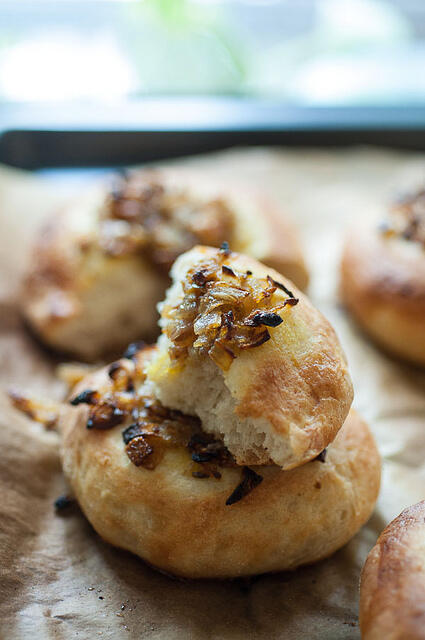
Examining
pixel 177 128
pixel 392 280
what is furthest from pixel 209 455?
pixel 177 128

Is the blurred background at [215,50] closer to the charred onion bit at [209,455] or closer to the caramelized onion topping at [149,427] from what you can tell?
the caramelized onion topping at [149,427]

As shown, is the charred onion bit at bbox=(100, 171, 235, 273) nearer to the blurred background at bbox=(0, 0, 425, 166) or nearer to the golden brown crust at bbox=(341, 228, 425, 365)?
the golden brown crust at bbox=(341, 228, 425, 365)

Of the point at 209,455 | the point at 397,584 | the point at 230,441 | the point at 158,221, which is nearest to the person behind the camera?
the point at 397,584

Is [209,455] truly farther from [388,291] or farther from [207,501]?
[388,291]

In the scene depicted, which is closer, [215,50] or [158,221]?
[158,221]

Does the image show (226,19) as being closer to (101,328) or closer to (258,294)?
(101,328)

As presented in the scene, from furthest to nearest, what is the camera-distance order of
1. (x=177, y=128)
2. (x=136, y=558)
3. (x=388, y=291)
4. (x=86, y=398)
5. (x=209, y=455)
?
(x=177, y=128) < (x=388, y=291) < (x=86, y=398) < (x=136, y=558) < (x=209, y=455)

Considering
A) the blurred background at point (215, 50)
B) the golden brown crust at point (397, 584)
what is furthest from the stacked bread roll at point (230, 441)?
the blurred background at point (215, 50)
